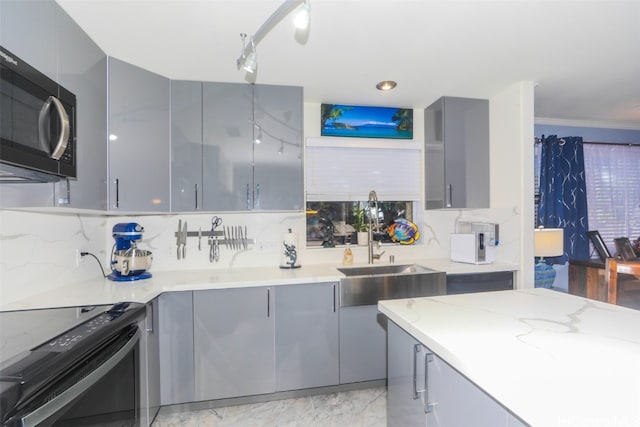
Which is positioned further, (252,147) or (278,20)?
(252,147)

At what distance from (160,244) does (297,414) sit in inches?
64.7

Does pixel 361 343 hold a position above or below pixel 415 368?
below

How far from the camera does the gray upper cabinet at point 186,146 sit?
220cm

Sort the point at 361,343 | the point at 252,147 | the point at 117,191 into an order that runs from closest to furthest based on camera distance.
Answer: the point at 117,191 < the point at 361,343 < the point at 252,147

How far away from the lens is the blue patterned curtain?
3.24 meters

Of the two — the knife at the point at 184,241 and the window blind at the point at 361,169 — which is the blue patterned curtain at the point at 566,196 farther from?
the knife at the point at 184,241

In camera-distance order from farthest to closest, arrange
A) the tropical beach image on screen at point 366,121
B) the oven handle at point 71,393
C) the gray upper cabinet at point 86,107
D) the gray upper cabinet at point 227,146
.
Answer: the tropical beach image on screen at point 366,121 → the gray upper cabinet at point 227,146 → the gray upper cabinet at point 86,107 → the oven handle at point 71,393

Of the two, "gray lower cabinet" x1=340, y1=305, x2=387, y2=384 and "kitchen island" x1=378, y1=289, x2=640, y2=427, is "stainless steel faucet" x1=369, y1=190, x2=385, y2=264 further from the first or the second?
"kitchen island" x1=378, y1=289, x2=640, y2=427

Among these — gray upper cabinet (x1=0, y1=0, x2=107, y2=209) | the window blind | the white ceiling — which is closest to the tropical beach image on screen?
the window blind

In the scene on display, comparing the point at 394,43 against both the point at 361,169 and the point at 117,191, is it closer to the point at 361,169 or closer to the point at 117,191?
the point at 361,169

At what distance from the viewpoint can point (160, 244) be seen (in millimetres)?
2484

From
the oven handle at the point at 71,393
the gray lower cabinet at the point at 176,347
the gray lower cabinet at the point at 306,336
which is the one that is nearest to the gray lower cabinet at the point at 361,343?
the gray lower cabinet at the point at 306,336

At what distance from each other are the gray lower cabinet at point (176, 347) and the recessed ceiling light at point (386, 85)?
205 cm

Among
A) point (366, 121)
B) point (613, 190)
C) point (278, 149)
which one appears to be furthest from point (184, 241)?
point (613, 190)
